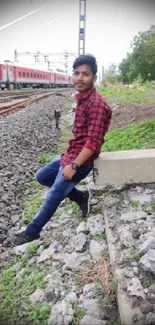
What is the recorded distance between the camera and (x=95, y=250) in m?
3.14

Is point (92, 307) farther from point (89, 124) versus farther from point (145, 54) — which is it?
point (145, 54)

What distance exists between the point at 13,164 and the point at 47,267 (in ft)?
11.6

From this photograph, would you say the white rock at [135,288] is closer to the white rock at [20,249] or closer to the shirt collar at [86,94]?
the white rock at [20,249]

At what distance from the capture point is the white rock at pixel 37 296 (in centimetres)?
269

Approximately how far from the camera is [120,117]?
35.5 ft

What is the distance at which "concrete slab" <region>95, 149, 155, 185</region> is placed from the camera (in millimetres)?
3693

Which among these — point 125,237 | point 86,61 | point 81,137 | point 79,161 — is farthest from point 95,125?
point 125,237

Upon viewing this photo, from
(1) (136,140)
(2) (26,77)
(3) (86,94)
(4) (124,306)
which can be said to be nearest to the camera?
(4) (124,306)

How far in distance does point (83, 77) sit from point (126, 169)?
1177 millimetres

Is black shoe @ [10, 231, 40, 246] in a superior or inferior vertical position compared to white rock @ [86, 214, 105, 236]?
inferior

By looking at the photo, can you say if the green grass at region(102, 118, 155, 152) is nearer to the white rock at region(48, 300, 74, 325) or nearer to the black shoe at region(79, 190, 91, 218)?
the black shoe at region(79, 190, 91, 218)

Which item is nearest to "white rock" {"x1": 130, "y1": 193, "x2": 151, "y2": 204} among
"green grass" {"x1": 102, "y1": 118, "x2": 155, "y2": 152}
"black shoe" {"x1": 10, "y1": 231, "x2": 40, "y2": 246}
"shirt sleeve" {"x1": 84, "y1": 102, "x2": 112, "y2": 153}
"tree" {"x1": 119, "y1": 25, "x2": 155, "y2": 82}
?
"shirt sleeve" {"x1": 84, "y1": 102, "x2": 112, "y2": 153}

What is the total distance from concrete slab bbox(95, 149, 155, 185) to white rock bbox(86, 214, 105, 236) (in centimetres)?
39

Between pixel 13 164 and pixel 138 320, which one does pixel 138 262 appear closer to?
pixel 138 320
